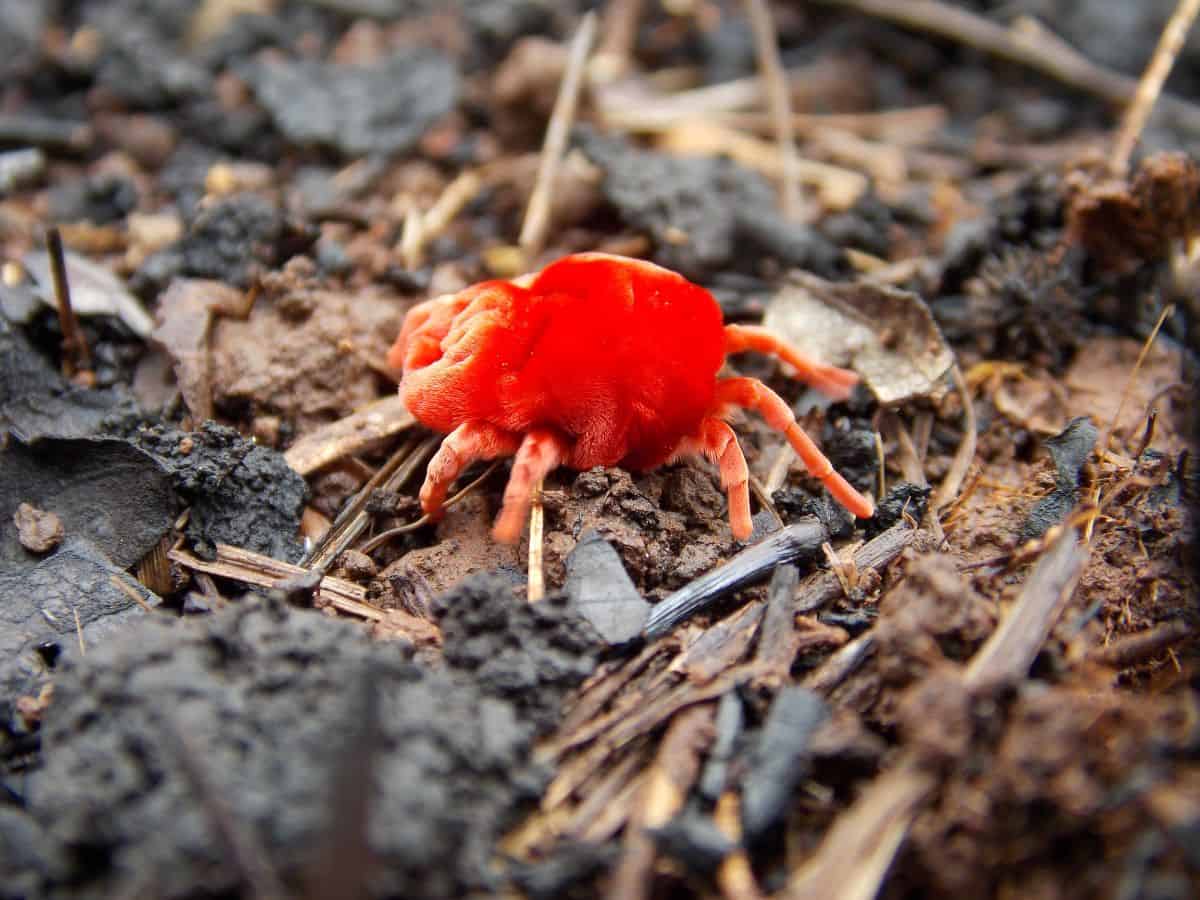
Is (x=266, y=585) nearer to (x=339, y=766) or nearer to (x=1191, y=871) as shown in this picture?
(x=339, y=766)

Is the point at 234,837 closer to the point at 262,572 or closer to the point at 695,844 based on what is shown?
the point at 695,844

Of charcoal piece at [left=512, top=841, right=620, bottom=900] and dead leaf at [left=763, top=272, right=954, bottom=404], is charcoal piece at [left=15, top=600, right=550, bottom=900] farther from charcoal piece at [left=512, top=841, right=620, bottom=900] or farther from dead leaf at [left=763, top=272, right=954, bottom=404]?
dead leaf at [left=763, top=272, right=954, bottom=404]

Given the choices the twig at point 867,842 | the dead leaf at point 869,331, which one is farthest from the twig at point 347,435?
the twig at point 867,842

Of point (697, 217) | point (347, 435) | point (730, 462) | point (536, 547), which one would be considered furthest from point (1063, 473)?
point (347, 435)

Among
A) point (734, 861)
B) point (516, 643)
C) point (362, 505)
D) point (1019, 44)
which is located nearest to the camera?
point (734, 861)

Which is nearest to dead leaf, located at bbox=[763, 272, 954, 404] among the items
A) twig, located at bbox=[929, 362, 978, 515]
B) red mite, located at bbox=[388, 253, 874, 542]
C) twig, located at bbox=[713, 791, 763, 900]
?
twig, located at bbox=[929, 362, 978, 515]

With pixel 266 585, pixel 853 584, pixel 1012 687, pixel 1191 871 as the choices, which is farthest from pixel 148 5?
pixel 1191 871

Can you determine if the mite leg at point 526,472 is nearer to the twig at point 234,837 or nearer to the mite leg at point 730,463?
the mite leg at point 730,463

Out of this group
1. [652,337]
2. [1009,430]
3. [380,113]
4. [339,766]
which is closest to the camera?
[339,766]
